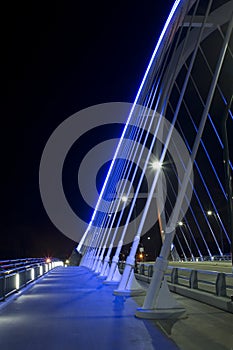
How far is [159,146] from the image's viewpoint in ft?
108

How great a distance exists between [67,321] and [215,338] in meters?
3.09

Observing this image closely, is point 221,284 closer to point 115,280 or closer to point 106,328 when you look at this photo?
point 106,328

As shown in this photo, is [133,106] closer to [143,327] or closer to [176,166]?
[176,166]

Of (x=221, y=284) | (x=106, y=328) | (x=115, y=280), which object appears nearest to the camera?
(x=106, y=328)

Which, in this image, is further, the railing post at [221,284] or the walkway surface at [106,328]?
→ the railing post at [221,284]

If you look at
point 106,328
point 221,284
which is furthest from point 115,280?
point 106,328

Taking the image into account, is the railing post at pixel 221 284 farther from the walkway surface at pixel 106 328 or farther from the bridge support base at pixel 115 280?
the bridge support base at pixel 115 280

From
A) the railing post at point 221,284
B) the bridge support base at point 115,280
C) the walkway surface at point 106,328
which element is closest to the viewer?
the walkway surface at point 106,328

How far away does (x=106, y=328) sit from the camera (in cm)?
788

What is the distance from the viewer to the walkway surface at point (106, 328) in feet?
21.5

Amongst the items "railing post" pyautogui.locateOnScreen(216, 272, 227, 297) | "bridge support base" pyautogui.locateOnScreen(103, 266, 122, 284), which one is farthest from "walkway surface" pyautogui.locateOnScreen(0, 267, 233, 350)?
"bridge support base" pyautogui.locateOnScreen(103, 266, 122, 284)

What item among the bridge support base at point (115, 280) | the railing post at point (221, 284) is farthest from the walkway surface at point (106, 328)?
the bridge support base at point (115, 280)

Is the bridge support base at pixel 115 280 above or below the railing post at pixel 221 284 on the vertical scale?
above

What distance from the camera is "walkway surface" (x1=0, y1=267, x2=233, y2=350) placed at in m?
6.55
